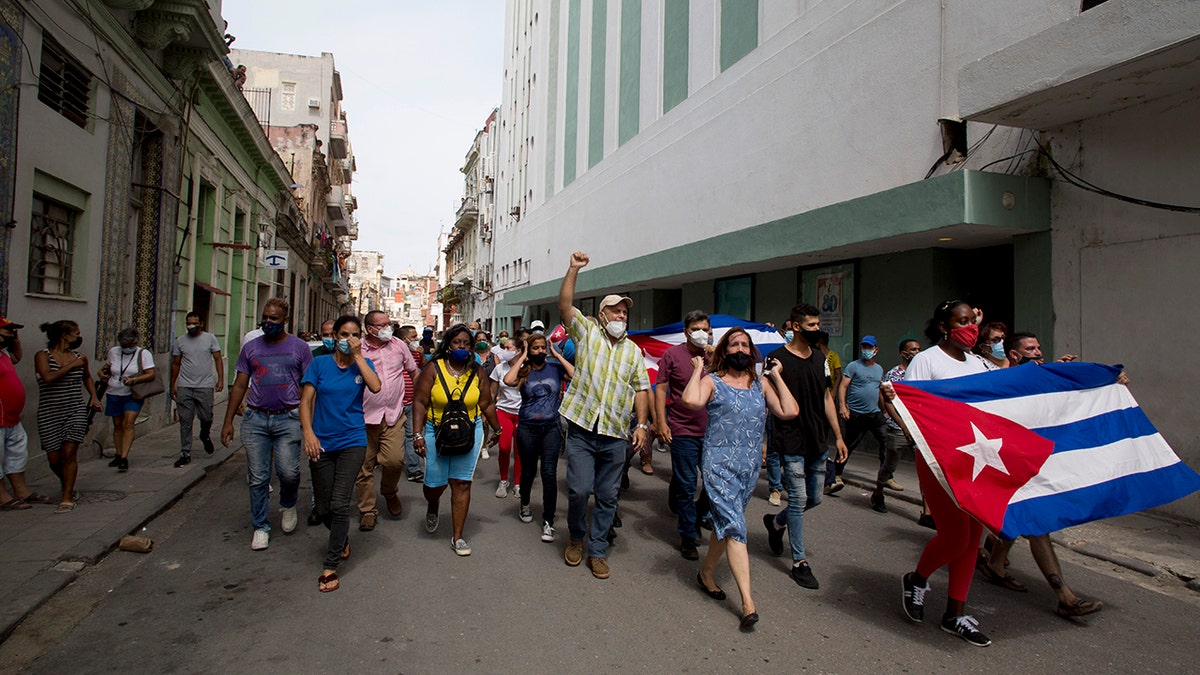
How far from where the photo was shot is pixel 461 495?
17.0 ft

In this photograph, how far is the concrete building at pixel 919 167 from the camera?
22.3 ft

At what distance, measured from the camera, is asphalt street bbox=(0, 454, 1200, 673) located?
350 cm

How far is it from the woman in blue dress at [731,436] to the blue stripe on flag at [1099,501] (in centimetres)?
136

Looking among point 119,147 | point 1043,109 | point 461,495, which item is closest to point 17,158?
point 119,147

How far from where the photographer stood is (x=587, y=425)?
4.83 meters

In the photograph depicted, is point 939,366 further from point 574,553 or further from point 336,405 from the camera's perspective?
point 336,405

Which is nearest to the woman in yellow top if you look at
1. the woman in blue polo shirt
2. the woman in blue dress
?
the woman in blue polo shirt

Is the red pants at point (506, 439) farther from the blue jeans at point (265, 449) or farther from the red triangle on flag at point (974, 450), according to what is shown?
the red triangle on flag at point (974, 450)

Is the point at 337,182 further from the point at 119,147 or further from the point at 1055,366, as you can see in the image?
the point at 1055,366

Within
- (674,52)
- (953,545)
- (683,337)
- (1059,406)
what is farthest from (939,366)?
(674,52)

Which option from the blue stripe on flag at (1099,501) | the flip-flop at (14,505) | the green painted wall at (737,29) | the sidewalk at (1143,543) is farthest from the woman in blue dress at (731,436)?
the green painted wall at (737,29)

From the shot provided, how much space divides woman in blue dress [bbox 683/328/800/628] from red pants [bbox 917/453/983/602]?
0.95 metres

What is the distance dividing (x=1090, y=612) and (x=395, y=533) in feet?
16.1

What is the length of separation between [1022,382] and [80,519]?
23.8 feet
